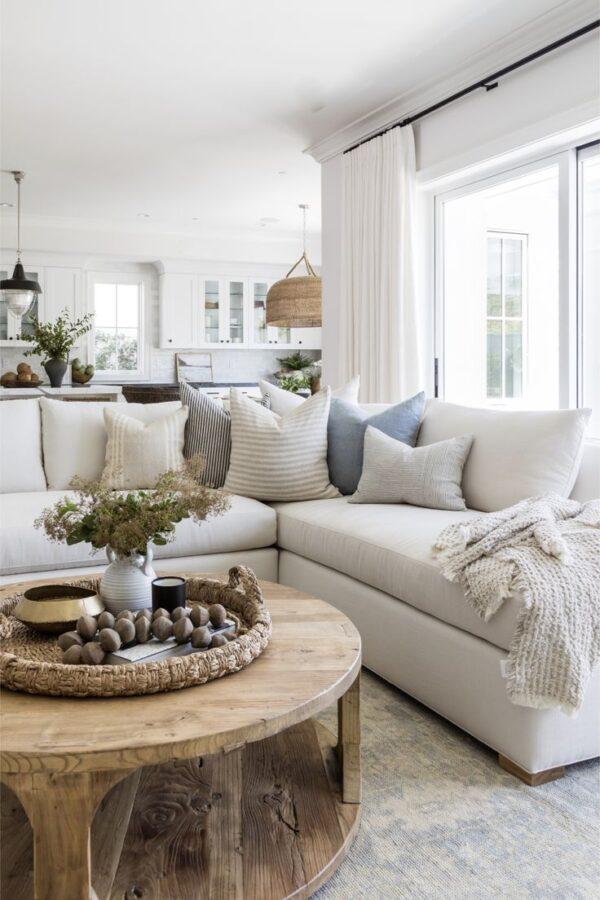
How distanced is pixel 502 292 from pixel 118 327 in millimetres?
5332

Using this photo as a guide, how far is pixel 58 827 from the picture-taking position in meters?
1.15

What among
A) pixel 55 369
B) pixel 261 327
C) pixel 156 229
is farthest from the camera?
pixel 261 327

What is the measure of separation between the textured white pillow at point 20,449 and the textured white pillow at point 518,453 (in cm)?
187

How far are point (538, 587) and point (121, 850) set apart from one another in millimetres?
1096

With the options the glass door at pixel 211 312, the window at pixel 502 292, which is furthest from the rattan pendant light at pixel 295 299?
the glass door at pixel 211 312

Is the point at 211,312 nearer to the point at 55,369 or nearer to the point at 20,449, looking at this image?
the point at 55,369

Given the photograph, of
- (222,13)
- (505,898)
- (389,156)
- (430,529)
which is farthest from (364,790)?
(389,156)

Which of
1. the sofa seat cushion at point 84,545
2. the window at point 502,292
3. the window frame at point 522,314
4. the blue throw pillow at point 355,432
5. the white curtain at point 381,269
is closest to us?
the sofa seat cushion at point 84,545

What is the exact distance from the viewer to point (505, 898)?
1.45 metres

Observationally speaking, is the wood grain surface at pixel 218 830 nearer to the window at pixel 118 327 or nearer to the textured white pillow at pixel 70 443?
the textured white pillow at pixel 70 443

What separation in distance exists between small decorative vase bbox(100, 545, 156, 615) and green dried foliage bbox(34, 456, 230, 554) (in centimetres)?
4

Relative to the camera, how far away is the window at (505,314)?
14.2ft

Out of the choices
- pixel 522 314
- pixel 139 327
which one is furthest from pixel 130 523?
pixel 139 327

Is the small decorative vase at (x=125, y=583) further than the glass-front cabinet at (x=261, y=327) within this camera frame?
No
